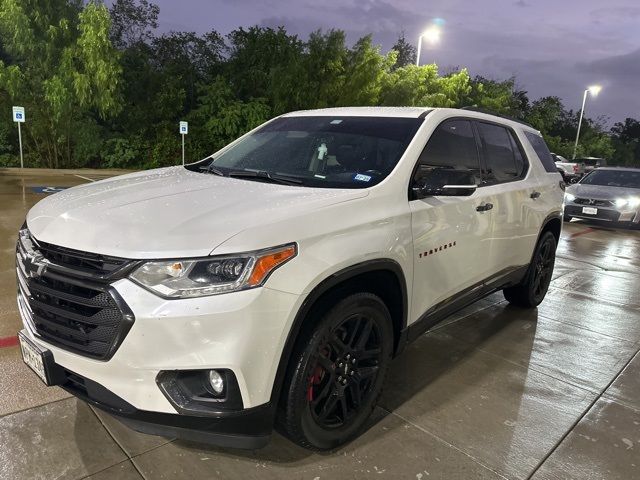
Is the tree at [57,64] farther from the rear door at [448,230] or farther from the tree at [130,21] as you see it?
the rear door at [448,230]

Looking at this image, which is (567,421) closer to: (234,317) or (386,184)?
(386,184)

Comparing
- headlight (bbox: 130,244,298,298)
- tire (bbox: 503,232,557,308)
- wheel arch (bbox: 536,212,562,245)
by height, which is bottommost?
tire (bbox: 503,232,557,308)

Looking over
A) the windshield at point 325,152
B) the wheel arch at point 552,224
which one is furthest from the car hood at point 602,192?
the windshield at point 325,152

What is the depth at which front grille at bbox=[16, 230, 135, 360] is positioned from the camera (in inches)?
79.0

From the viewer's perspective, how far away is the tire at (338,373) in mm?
2303

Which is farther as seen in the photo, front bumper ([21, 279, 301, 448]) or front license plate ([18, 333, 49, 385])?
front license plate ([18, 333, 49, 385])

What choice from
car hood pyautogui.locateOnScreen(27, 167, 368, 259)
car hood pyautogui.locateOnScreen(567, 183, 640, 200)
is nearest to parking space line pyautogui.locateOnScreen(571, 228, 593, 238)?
car hood pyautogui.locateOnScreen(567, 183, 640, 200)

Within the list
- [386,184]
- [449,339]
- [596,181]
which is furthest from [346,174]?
[596,181]

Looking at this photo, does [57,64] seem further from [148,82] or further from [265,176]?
[265,176]

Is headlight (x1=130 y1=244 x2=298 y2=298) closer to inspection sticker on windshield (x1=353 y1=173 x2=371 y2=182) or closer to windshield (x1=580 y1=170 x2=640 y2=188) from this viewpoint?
inspection sticker on windshield (x1=353 y1=173 x2=371 y2=182)

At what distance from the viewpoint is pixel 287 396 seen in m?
2.29

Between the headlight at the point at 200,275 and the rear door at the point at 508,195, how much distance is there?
2.25m

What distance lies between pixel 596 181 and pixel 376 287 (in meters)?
11.7

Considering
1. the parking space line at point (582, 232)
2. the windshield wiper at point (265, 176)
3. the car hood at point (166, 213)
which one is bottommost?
the parking space line at point (582, 232)
